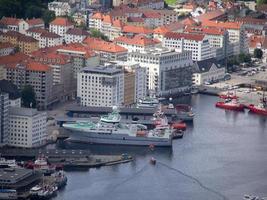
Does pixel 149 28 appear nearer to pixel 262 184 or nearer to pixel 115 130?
pixel 115 130

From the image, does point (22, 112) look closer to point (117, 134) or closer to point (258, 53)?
point (117, 134)

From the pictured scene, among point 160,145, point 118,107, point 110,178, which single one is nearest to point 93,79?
point 118,107

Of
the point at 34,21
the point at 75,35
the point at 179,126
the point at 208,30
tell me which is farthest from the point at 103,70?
the point at 34,21

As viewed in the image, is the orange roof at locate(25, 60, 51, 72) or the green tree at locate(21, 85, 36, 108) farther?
A: the orange roof at locate(25, 60, 51, 72)

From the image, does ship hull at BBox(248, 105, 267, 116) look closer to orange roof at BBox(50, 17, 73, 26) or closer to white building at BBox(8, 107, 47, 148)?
white building at BBox(8, 107, 47, 148)

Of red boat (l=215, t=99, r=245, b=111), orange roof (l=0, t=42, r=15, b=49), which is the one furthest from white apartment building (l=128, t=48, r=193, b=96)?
orange roof (l=0, t=42, r=15, b=49)
